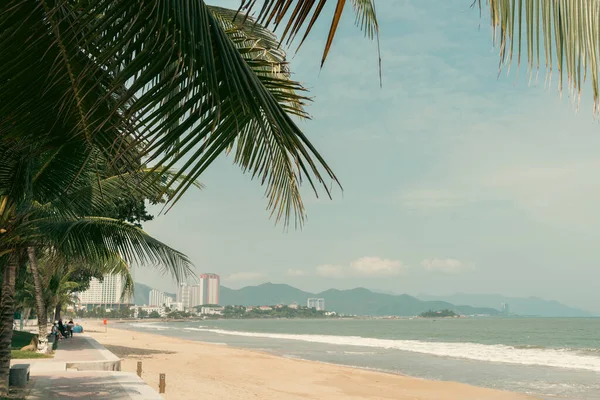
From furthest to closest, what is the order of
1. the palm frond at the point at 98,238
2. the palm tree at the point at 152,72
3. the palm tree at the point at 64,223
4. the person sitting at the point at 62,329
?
the person sitting at the point at 62,329
the palm frond at the point at 98,238
the palm tree at the point at 64,223
the palm tree at the point at 152,72

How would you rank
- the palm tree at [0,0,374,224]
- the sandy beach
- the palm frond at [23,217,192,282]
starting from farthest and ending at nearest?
the sandy beach → the palm frond at [23,217,192,282] → the palm tree at [0,0,374,224]

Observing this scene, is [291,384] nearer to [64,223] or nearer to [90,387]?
[90,387]

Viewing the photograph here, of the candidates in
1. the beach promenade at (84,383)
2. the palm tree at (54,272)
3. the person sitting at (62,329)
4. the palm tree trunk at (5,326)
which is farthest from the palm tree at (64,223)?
the person sitting at (62,329)

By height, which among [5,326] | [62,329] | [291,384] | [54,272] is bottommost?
[291,384]

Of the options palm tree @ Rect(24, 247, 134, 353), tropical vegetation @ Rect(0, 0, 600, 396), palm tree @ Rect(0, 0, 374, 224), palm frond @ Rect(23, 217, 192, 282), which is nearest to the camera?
tropical vegetation @ Rect(0, 0, 600, 396)

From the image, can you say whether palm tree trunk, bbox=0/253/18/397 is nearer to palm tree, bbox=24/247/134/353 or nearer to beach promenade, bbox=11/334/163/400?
beach promenade, bbox=11/334/163/400

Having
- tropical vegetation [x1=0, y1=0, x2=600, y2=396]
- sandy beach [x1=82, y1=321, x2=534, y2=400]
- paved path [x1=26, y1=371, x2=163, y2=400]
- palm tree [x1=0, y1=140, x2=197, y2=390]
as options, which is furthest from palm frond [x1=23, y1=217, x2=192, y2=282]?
sandy beach [x1=82, y1=321, x2=534, y2=400]

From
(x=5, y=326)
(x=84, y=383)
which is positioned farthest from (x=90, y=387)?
(x=5, y=326)

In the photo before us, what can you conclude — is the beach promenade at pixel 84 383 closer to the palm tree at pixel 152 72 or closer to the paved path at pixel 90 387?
the paved path at pixel 90 387

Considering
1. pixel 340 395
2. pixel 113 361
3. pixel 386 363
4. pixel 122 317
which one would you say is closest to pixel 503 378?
pixel 386 363

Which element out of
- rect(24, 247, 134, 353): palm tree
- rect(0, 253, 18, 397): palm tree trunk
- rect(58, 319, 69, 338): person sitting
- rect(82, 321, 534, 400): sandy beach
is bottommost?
rect(82, 321, 534, 400): sandy beach

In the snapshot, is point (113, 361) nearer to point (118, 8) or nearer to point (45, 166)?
point (45, 166)

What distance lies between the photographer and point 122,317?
179375 mm

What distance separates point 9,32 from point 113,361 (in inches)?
509
